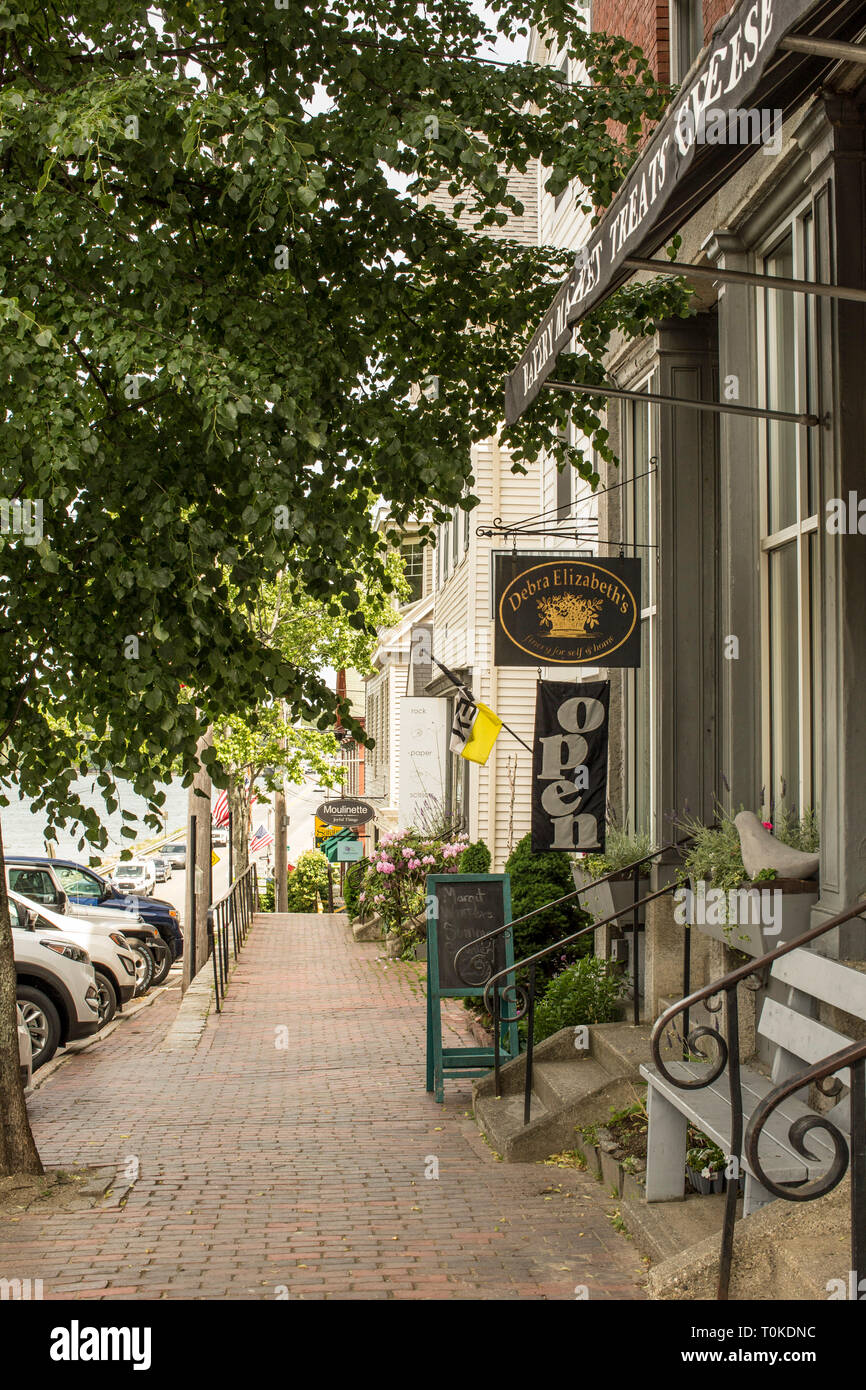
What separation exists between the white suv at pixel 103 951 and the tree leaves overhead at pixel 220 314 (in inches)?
298

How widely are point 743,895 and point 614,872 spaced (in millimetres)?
2558

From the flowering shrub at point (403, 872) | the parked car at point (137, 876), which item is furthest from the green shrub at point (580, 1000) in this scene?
the parked car at point (137, 876)

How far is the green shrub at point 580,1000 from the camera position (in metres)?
8.96

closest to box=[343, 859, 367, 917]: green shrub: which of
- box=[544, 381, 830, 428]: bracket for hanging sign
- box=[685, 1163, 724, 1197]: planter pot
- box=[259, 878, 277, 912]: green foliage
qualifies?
box=[259, 878, 277, 912]: green foliage

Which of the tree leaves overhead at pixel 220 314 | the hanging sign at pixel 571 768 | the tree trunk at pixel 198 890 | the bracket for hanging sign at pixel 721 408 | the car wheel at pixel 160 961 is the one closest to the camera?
the tree leaves overhead at pixel 220 314

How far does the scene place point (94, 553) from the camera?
600 centimetres

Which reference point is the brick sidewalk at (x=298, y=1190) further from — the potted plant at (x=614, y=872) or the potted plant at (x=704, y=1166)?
the potted plant at (x=614, y=872)

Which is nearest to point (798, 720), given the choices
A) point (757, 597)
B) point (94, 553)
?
point (757, 597)

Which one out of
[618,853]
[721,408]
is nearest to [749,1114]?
[721,408]

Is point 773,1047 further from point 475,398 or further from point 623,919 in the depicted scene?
point 475,398

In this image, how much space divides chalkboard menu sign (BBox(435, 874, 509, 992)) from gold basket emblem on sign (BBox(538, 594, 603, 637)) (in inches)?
78.9

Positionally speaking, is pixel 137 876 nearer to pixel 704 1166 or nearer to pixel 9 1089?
pixel 9 1089

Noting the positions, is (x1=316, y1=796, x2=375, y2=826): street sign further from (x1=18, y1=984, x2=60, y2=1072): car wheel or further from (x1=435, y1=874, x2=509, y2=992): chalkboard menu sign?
(x1=435, y1=874, x2=509, y2=992): chalkboard menu sign

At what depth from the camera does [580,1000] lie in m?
8.98
